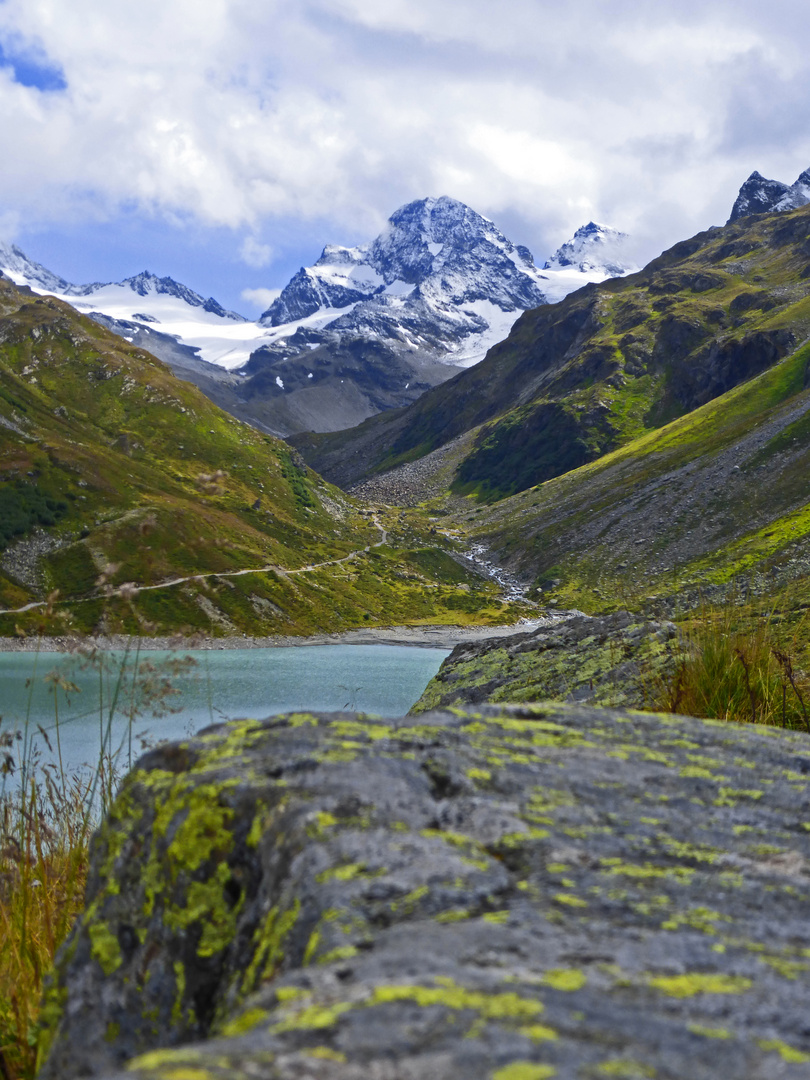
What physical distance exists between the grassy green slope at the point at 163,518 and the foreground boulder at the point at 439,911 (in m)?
68.5

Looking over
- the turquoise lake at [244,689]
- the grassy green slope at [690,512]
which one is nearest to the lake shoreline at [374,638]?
the turquoise lake at [244,689]

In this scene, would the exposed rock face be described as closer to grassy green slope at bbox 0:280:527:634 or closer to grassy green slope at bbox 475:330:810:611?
grassy green slope at bbox 0:280:527:634

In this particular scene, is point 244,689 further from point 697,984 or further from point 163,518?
point 697,984

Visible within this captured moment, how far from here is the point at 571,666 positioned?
1366cm

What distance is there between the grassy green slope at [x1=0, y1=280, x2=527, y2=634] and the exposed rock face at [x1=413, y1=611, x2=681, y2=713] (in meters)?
58.9

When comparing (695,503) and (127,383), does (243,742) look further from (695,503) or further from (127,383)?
(127,383)

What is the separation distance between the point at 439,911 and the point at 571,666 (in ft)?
34.8

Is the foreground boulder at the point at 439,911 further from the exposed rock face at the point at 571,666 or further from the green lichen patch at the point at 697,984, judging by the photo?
the exposed rock face at the point at 571,666

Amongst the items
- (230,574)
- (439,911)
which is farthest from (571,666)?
(230,574)

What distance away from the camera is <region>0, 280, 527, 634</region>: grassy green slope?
10788 cm

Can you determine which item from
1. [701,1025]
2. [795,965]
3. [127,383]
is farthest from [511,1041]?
[127,383]

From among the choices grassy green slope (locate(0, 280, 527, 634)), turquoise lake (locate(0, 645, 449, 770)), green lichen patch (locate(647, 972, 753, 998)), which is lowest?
turquoise lake (locate(0, 645, 449, 770))

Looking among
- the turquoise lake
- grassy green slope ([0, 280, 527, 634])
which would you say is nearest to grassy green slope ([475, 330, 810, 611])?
grassy green slope ([0, 280, 527, 634])

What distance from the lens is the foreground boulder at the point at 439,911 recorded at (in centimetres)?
252
